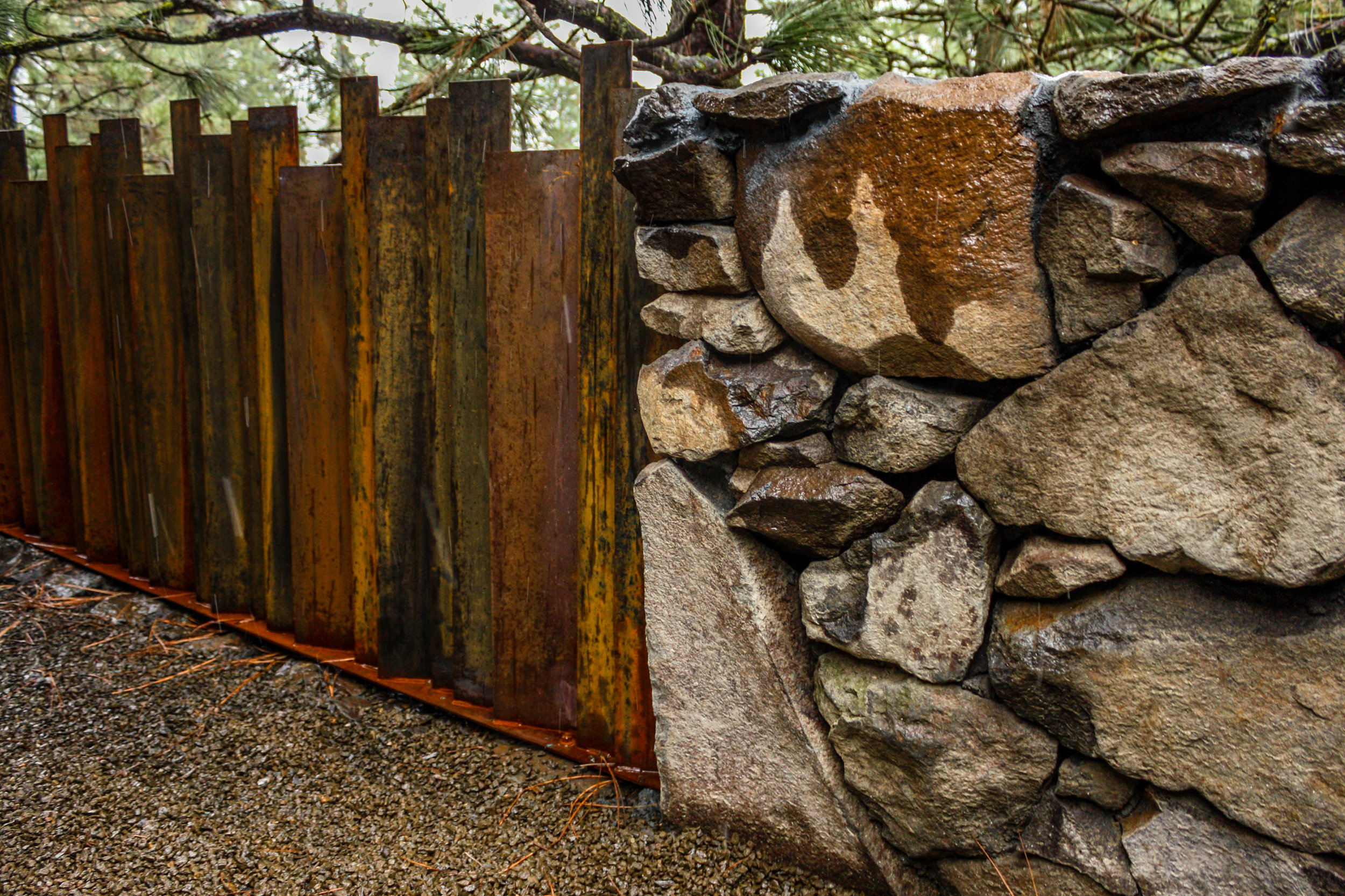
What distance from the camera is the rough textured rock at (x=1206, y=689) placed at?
3.89 ft

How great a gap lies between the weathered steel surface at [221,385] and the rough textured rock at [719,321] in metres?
1.69

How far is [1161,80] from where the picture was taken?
3.65ft

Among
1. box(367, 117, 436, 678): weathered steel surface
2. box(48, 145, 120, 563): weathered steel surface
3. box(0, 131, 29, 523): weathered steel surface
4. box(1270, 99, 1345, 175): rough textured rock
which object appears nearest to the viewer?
box(1270, 99, 1345, 175): rough textured rock

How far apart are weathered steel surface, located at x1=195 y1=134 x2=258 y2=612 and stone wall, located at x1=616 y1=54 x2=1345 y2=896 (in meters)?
1.73

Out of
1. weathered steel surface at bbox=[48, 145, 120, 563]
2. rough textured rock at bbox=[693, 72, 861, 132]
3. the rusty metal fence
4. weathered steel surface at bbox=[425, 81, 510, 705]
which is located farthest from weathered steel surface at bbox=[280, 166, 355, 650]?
rough textured rock at bbox=[693, 72, 861, 132]

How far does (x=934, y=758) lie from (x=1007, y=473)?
1.72ft

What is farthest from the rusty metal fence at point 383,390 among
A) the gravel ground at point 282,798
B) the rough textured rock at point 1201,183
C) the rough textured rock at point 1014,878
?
the rough textured rock at point 1201,183

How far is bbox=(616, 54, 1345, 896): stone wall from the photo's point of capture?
1141 millimetres

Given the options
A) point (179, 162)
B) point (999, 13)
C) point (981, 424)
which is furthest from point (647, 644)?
point (999, 13)

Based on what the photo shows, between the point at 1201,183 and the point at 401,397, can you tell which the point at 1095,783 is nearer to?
the point at 1201,183

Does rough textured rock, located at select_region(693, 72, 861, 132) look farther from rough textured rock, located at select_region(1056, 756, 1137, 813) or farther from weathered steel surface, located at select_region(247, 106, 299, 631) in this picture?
weathered steel surface, located at select_region(247, 106, 299, 631)

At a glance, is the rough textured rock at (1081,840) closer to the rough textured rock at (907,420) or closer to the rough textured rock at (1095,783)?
the rough textured rock at (1095,783)

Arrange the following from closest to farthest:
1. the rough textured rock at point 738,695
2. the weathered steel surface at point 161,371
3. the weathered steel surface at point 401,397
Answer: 1. the rough textured rock at point 738,695
2. the weathered steel surface at point 401,397
3. the weathered steel surface at point 161,371

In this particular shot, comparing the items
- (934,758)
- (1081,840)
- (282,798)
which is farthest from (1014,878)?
(282,798)
